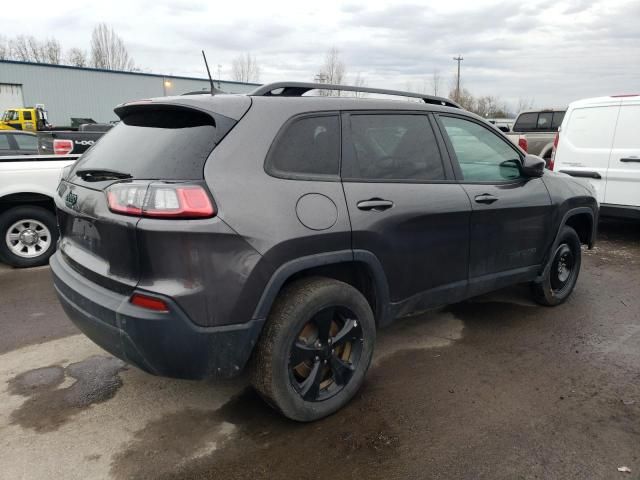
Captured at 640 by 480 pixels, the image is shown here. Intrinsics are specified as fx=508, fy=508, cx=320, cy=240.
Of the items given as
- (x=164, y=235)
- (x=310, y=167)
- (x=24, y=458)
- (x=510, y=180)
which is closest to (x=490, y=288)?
(x=510, y=180)

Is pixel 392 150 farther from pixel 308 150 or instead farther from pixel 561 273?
pixel 561 273

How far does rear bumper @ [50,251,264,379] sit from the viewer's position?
2.29 m

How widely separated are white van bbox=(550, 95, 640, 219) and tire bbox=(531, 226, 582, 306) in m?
2.49

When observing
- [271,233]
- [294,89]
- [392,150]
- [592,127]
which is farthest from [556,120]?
[271,233]

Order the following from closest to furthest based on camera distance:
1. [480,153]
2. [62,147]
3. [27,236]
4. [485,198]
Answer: [485,198]
[480,153]
[27,236]
[62,147]

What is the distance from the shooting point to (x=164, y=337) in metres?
2.29

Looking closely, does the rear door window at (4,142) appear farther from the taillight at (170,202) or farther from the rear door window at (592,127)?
the rear door window at (592,127)

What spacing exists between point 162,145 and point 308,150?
754mm

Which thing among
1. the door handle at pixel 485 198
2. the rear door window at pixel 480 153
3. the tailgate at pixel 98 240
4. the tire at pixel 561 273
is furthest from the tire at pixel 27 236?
the tire at pixel 561 273

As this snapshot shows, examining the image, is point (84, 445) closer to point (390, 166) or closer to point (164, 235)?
point (164, 235)

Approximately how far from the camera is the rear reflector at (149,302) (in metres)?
2.27

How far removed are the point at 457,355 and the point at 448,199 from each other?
117 cm

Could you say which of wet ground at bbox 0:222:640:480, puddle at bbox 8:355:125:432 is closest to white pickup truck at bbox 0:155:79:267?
wet ground at bbox 0:222:640:480

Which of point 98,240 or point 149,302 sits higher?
point 98,240
